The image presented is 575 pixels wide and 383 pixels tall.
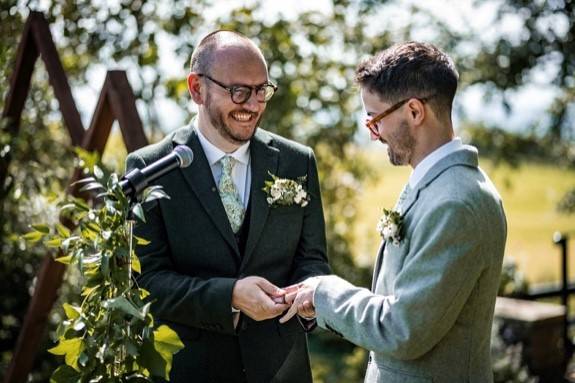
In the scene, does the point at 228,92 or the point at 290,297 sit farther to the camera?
the point at 228,92

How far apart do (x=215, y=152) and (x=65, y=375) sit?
1.00m

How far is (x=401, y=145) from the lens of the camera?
2.49m

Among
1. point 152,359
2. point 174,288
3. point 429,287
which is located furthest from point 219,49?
point 429,287

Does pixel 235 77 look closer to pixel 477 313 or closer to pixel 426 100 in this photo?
pixel 426 100

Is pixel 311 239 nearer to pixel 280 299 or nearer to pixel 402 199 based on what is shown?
pixel 280 299

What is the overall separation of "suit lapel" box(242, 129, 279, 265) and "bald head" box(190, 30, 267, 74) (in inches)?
13.1

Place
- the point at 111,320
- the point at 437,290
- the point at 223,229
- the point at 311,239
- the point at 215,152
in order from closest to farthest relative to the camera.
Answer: the point at 437,290, the point at 111,320, the point at 223,229, the point at 215,152, the point at 311,239

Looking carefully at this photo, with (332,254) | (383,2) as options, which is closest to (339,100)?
(383,2)

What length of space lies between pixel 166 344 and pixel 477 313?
0.95 metres

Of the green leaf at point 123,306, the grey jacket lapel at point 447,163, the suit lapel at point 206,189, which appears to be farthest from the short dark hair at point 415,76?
the green leaf at point 123,306

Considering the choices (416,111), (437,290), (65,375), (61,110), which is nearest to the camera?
(437,290)

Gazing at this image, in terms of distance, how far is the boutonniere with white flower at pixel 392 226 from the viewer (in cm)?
247

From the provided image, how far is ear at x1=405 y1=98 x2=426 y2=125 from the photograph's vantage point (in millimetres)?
2416

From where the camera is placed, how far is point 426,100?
2.42 metres
